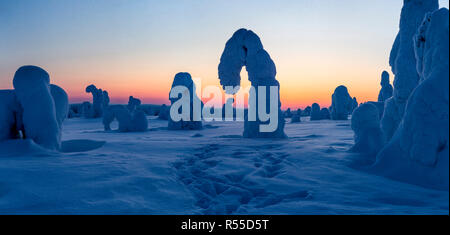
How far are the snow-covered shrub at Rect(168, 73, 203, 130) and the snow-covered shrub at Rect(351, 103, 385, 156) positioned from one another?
11223 millimetres

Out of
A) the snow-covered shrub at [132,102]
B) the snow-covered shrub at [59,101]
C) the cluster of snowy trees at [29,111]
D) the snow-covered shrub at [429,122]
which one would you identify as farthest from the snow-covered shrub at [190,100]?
the snow-covered shrub at [132,102]

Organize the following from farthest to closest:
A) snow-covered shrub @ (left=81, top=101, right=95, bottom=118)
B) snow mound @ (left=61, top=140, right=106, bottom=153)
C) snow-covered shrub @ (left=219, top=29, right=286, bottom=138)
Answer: snow-covered shrub @ (left=81, top=101, right=95, bottom=118), snow-covered shrub @ (left=219, top=29, right=286, bottom=138), snow mound @ (left=61, top=140, right=106, bottom=153)

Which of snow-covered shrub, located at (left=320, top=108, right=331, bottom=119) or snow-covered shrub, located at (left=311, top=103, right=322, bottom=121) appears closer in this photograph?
snow-covered shrub, located at (left=311, top=103, right=322, bottom=121)

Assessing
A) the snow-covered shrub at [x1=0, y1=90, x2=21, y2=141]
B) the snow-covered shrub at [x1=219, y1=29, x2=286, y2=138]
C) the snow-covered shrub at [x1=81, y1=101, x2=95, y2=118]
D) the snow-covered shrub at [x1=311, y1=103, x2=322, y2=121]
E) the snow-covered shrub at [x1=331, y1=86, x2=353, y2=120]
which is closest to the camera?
the snow-covered shrub at [x1=0, y1=90, x2=21, y2=141]

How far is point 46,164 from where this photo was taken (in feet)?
13.4

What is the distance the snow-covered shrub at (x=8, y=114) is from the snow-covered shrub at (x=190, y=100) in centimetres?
977

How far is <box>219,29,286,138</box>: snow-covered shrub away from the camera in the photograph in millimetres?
9344

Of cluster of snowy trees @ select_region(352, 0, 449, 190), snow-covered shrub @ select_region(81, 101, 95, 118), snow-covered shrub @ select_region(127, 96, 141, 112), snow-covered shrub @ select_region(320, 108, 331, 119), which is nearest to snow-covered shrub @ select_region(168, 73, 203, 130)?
cluster of snowy trees @ select_region(352, 0, 449, 190)

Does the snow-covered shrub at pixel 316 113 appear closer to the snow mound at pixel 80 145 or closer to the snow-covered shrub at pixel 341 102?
the snow-covered shrub at pixel 341 102

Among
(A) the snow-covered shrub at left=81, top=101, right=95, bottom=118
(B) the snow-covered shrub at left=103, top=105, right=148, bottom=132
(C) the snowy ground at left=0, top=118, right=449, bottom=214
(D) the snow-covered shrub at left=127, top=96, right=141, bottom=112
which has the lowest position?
(C) the snowy ground at left=0, top=118, right=449, bottom=214

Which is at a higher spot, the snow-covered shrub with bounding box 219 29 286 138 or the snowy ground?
the snow-covered shrub with bounding box 219 29 286 138

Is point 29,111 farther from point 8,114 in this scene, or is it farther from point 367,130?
point 367,130

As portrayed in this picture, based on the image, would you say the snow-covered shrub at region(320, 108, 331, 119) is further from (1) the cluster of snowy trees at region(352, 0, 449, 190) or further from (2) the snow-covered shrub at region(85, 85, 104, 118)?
(2) the snow-covered shrub at region(85, 85, 104, 118)

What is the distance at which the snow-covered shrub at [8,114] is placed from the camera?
5820 millimetres
